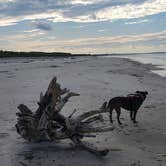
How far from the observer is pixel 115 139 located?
7.82 meters

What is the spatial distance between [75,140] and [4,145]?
1.20 metres

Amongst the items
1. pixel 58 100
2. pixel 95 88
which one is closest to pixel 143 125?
pixel 58 100

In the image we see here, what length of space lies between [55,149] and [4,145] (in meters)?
0.89

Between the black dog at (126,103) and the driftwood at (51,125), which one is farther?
the black dog at (126,103)

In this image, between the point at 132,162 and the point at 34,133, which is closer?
the point at 132,162

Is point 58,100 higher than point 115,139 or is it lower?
higher

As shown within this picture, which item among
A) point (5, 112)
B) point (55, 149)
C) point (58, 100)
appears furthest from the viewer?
point (5, 112)

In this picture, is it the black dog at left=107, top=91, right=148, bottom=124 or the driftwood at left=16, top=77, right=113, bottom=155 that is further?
the black dog at left=107, top=91, right=148, bottom=124

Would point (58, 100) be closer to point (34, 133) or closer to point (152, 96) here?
point (34, 133)

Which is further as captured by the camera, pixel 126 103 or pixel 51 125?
pixel 126 103

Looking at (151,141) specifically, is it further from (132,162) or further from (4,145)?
(4,145)

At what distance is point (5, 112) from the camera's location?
10.5 m

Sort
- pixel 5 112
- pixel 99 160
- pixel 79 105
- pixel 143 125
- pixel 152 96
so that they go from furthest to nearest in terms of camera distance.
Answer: pixel 152 96 → pixel 79 105 → pixel 5 112 → pixel 143 125 → pixel 99 160

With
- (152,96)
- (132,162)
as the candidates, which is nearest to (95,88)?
(152,96)
